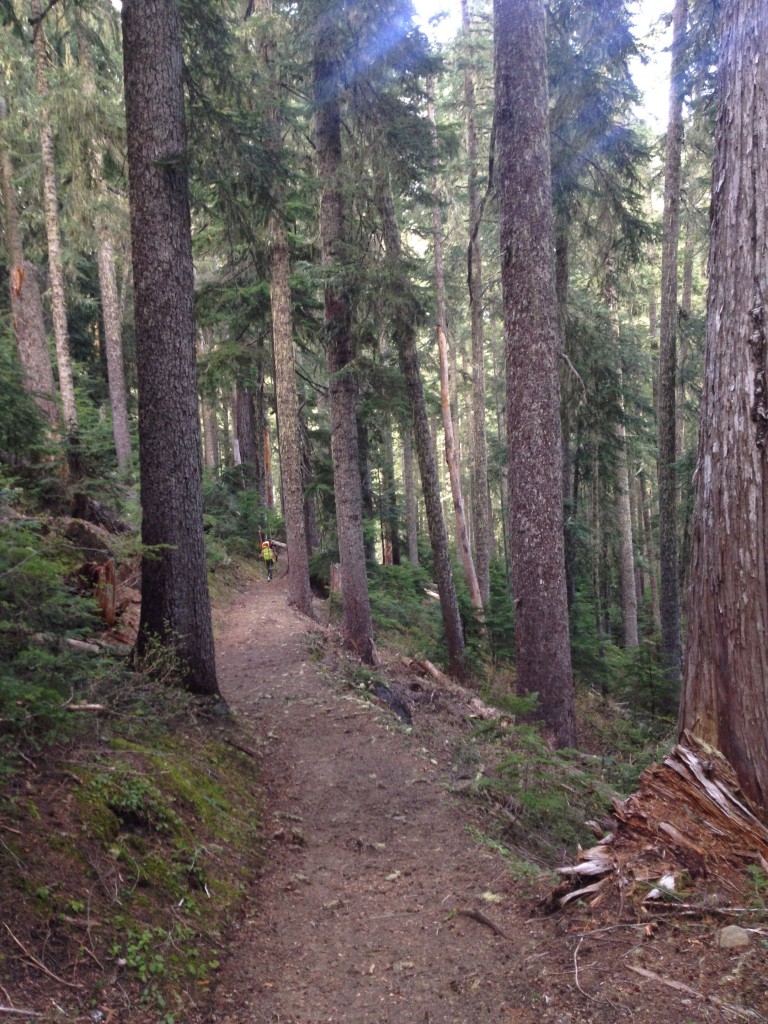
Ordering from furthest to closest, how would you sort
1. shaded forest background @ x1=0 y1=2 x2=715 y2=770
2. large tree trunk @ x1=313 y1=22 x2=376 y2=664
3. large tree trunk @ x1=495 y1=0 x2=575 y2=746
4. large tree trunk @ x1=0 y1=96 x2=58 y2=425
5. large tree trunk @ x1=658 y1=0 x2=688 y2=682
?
large tree trunk @ x1=0 y1=96 x2=58 y2=425, large tree trunk @ x1=658 y1=0 x2=688 y2=682, large tree trunk @ x1=313 y1=22 x2=376 y2=664, shaded forest background @ x1=0 y1=2 x2=715 y2=770, large tree trunk @ x1=495 y1=0 x2=575 y2=746

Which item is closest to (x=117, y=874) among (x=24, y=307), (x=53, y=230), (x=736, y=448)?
(x=736, y=448)

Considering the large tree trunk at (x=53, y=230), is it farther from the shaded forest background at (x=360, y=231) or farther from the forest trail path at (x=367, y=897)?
the forest trail path at (x=367, y=897)

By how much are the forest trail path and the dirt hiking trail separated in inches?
0.4

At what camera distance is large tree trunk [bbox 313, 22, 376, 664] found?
452 inches

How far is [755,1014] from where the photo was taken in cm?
247

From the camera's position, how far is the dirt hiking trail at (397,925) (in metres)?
2.99

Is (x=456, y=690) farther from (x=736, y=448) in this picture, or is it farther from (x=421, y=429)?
(x=736, y=448)

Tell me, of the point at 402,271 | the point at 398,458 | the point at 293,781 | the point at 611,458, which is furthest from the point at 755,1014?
the point at 398,458

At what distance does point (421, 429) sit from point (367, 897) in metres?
9.07

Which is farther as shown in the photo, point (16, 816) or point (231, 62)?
point (231, 62)

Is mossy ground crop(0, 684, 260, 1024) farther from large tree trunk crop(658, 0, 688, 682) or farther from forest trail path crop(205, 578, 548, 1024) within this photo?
large tree trunk crop(658, 0, 688, 682)

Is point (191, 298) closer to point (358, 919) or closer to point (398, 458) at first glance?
point (358, 919)

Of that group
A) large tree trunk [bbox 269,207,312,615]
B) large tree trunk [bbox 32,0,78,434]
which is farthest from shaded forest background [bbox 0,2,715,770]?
large tree trunk [bbox 269,207,312,615]

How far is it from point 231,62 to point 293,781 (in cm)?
788
